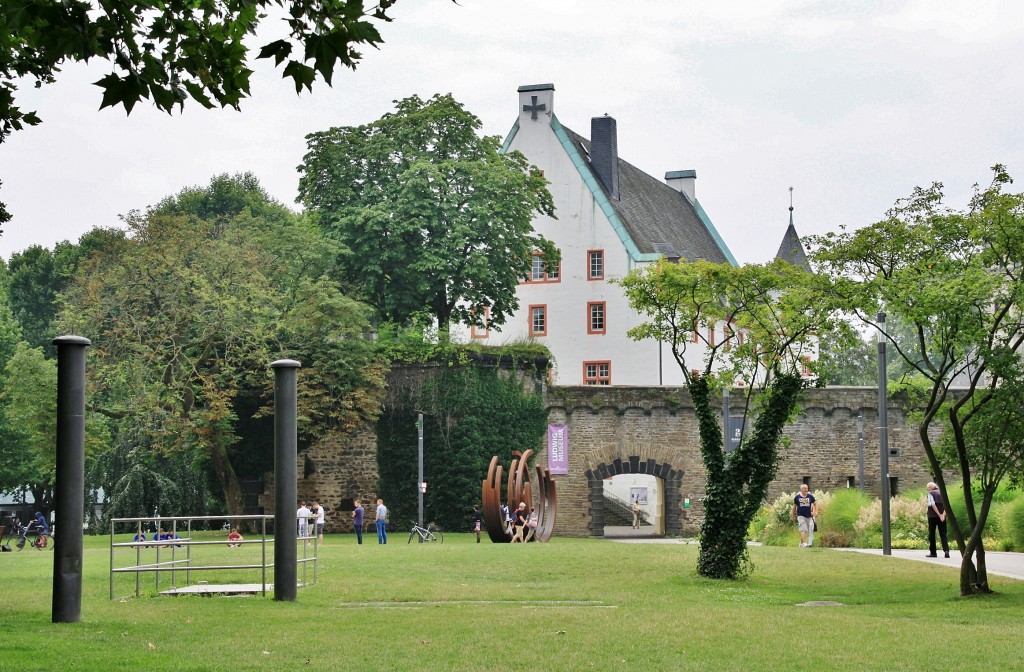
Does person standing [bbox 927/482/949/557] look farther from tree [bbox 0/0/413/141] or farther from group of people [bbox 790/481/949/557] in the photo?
tree [bbox 0/0/413/141]

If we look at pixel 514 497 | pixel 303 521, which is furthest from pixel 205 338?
pixel 303 521

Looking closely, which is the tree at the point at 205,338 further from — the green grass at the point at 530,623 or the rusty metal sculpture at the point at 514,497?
the green grass at the point at 530,623

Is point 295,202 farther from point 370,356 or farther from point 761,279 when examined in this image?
point 761,279

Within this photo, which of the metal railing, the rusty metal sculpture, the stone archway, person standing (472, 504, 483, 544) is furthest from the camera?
the stone archway

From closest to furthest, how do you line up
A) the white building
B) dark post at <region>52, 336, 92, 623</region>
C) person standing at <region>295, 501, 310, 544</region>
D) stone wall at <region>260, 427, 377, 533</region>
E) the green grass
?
the green grass
dark post at <region>52, 336, 92, 623</region>
person standing at <region>295, 501, 310, 544</region>
stone wall at <region>260, 427, 377, 533</region>
the white building

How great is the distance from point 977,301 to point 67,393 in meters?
12.0

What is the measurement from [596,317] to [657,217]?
8.36m

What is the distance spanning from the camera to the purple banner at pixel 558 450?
48125mm

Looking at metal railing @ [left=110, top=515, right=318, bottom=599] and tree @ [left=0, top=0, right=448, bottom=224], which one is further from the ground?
tree @ [left=0, top=0, right=448, bottom=224]

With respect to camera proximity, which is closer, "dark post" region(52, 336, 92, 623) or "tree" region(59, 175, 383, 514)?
"dark post" region(52, 336, 92, 623)

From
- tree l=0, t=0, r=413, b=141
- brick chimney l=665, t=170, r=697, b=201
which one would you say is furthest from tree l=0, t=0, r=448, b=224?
brick chimney l=665, t=170, r=697, b=201

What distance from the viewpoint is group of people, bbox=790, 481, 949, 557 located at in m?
30.8

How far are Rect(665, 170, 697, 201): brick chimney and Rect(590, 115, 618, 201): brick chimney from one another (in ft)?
44.0

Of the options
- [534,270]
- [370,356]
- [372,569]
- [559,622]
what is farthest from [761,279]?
[534,270]
